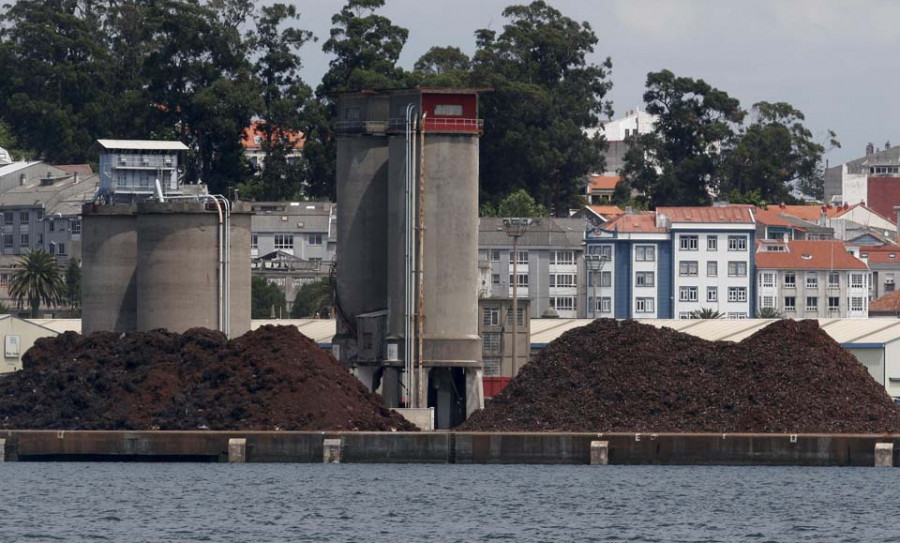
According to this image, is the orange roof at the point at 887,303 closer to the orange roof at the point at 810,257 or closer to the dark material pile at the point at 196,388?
the orange roof at the point at 810,257

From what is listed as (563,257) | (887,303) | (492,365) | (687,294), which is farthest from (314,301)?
(887,303)

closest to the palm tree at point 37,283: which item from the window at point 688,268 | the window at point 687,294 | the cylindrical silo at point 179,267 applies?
the window at point 687,294

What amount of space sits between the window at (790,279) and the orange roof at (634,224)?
38.1 ft

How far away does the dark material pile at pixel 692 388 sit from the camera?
79562 mm

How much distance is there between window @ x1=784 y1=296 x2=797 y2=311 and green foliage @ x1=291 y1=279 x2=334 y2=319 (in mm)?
39019

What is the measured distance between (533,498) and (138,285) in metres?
29.4

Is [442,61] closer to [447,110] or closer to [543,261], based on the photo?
[543,261]

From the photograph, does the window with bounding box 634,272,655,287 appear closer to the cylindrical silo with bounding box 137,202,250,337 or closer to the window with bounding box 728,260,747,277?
the window with bounding box 728,260,747,277

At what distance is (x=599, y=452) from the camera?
78.2m

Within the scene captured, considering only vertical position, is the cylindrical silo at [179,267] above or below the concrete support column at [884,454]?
above

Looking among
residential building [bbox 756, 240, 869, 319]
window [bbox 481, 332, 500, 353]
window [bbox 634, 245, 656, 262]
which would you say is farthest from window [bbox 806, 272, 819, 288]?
window [bbox 481, 332, 500, 353]

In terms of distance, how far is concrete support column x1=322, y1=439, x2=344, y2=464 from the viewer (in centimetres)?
7912

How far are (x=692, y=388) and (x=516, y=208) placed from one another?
304 feet

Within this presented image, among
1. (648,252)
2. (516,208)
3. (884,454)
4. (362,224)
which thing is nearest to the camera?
(884,454)
